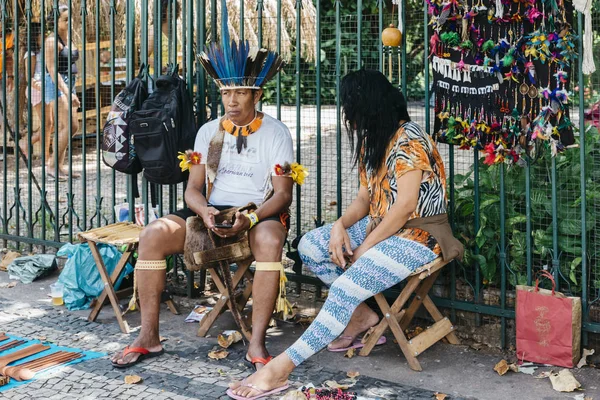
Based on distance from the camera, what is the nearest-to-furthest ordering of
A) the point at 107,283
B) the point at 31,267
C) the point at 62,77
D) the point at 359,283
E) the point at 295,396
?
the point at 295,396
the point at 359,283
the point at 107,283
the point at 31,267
the point at 62,77

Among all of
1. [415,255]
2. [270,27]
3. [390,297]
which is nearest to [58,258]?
[270,27]

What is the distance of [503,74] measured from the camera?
471cm

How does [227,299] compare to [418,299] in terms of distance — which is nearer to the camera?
[418,299]

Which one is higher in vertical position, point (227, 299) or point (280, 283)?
point (280, 283)

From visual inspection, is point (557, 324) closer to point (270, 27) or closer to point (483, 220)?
point (483, 220)

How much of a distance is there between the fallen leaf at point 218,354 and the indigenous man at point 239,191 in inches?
10.4

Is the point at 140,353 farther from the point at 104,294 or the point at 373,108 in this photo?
the point at 373,108

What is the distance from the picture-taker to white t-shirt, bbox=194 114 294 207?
5.19m

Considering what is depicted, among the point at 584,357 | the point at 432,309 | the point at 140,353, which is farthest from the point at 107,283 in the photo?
the point at 584,357

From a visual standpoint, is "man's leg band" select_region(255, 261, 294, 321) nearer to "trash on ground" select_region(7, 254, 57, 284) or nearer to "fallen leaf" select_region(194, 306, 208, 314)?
"fallen leaf" select_region(194, 306, 208, 314)

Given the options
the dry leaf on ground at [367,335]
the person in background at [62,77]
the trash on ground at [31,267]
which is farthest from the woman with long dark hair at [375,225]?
the person in background at [62,77]

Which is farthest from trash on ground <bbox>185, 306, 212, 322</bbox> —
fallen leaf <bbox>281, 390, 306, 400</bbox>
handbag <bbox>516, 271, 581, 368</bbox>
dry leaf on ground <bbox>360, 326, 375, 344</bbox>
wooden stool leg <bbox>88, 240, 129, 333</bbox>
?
handbag <bbox>516, 271, 581, 368</bbox>

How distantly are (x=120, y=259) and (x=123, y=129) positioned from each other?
2.90ft

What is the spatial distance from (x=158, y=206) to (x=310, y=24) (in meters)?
2.38
